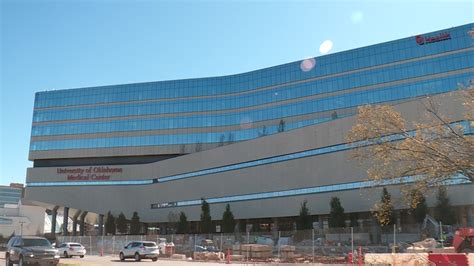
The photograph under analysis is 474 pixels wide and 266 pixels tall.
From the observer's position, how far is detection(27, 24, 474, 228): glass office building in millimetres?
75438

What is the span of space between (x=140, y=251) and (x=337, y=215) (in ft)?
107

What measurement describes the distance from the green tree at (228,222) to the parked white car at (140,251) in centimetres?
3915

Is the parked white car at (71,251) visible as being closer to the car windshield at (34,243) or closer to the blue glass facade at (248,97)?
the car windshield at (34,243)

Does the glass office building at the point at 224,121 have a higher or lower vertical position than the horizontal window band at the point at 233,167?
higher

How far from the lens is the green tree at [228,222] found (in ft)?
250

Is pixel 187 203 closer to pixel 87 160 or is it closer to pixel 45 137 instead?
pixel 87 160

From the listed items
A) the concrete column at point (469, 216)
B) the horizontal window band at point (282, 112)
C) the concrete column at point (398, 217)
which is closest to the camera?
the concrete column at point (469, 216)

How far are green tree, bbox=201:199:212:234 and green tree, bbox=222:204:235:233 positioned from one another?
3001 mm

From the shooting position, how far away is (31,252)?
76.6 feet

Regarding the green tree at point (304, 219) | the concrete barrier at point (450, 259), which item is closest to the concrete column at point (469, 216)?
the green tree at point (304, 219)

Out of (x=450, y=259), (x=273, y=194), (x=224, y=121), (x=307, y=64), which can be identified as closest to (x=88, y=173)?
(x=224, y=121)

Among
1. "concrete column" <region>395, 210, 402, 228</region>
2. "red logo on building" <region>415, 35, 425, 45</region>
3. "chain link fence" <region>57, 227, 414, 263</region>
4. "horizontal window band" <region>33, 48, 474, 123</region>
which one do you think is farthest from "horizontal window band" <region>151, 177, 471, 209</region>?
"red logo on building" <region>415, 35, 425, 45</region>

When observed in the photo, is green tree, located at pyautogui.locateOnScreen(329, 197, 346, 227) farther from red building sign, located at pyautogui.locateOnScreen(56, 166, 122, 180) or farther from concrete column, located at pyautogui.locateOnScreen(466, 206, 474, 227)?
red building sign, located at pyautogui.locateOnScreen(56, 166, 122, 180)

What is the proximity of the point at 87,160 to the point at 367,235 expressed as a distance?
2778 inches
